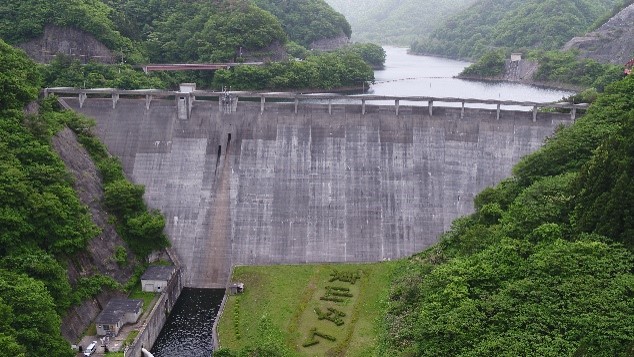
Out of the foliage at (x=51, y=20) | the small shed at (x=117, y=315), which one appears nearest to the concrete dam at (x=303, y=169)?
the small shed at (x=117, y=315)

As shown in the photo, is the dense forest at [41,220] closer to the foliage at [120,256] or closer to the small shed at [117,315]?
the foliage at [120,256]

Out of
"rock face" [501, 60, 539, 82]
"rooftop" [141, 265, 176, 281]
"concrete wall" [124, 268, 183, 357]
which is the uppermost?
"rock face" [501, 60, 539, 82]

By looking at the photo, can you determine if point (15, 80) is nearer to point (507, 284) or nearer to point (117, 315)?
point (117, 315)

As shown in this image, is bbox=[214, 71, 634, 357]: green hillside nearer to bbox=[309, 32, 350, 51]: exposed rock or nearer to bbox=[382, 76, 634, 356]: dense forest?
bbox=[382, 76, 634, 356]: dense forest

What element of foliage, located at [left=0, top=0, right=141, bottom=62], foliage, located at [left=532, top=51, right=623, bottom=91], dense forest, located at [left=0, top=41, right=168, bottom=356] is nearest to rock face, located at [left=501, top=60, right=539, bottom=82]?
foliage, located at [left=532, top=51, right=623, bottom=91]

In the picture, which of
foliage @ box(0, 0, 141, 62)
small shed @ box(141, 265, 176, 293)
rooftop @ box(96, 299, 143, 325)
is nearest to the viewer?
rooftop @ box(96, 299, 143, 325)

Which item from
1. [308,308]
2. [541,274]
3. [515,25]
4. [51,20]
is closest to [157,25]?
[51,20]
